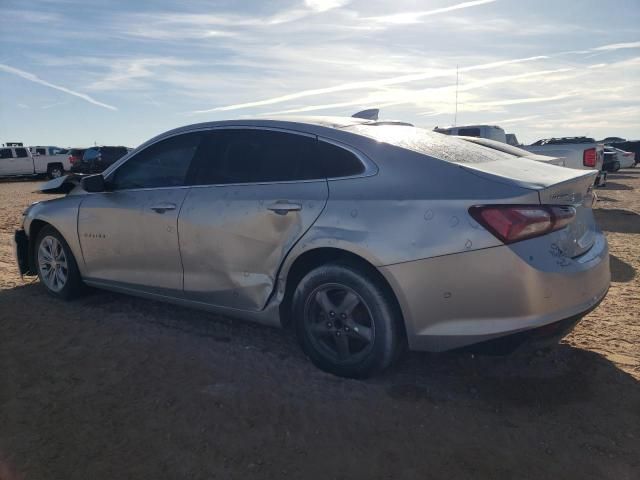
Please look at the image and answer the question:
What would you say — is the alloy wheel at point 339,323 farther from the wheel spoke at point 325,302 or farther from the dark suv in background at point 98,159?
the dark suv in background at point 98,159

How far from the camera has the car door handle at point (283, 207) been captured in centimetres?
331

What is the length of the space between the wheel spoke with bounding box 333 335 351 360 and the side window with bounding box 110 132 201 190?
5.61 ft

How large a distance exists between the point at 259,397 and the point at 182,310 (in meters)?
1.79

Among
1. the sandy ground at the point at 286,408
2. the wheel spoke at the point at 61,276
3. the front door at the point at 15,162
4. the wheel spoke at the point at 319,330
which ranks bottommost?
the sandy ground at the point at 286,408

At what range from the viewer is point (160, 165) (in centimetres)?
419

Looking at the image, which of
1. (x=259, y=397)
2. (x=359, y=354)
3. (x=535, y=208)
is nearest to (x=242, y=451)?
(x=259, y=397)

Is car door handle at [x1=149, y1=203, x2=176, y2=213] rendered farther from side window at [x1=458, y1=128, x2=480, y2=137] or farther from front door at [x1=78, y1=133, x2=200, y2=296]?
side window at [x1=458, y1=128, x2=480, y2=137]

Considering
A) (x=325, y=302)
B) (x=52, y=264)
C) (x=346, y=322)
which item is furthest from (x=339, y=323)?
(x=52, y=264)

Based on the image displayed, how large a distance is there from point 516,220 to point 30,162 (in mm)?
28935

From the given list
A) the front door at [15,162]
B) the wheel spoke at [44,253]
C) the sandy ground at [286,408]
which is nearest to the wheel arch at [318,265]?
the sandy ground at [286,408]

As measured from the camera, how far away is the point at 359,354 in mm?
3182

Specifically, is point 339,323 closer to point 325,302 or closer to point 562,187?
point 325,302

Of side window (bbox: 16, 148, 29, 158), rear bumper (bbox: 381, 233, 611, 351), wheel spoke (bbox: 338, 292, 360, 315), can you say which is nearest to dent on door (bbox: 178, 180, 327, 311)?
wheel spoke (bbox: 338, 292, 360, 315)

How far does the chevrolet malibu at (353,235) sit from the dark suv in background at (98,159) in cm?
2273
